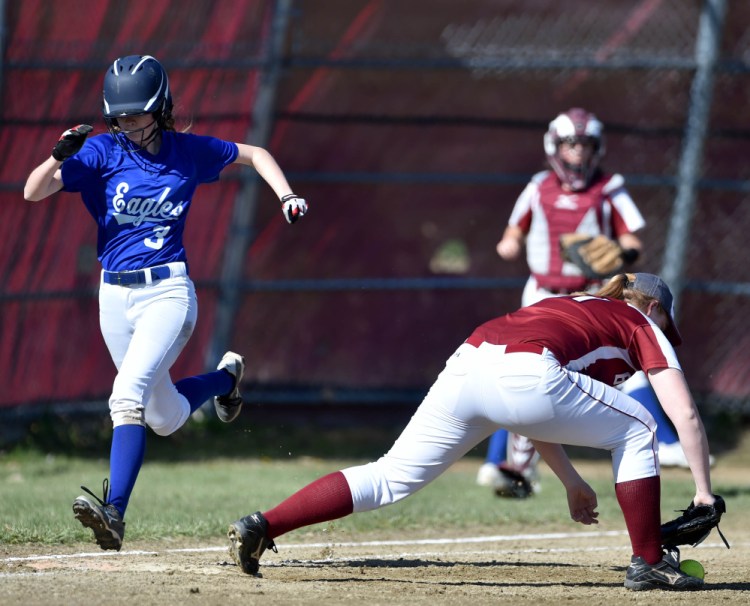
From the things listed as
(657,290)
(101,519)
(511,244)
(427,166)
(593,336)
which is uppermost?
(427,166)

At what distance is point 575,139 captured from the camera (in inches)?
336

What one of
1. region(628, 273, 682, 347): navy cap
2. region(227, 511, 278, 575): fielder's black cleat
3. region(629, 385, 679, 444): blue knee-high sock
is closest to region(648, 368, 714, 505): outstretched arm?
region(628, 273, 682, 347): navy cap

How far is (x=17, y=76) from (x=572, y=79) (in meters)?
4.69

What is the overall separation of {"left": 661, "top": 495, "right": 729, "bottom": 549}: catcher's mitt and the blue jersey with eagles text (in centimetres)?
241

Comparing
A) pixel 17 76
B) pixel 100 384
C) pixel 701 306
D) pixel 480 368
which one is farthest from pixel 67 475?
pixel 701 306

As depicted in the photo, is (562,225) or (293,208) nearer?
(293,208)

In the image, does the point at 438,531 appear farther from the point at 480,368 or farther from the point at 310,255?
the point at 310,255

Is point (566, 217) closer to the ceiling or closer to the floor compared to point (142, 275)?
closer to the ceiling

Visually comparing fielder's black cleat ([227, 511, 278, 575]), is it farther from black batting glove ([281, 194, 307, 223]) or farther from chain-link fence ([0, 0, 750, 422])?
chain-link fence ([0, 0, 750, 422])

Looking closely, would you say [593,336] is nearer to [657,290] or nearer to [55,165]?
[657,290]

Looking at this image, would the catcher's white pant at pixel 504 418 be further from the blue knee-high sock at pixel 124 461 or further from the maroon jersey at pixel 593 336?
the blue knee-high sock at pixel 124 461

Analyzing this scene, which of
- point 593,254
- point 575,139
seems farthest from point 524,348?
point 575,139

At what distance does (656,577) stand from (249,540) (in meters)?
1.60

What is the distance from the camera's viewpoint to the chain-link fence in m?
11.1
